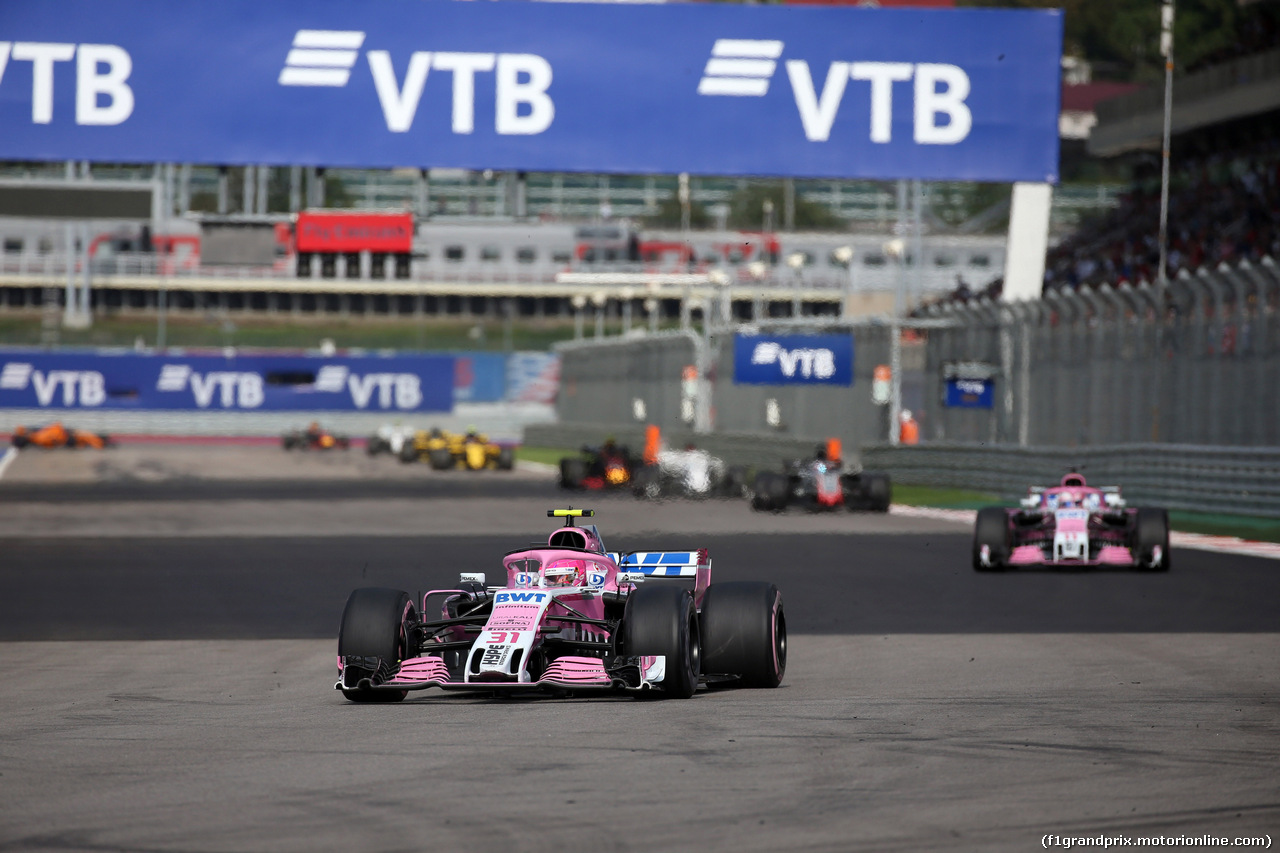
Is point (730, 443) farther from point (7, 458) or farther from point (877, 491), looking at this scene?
point (7, 458)

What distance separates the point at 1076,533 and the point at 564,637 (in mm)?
8219

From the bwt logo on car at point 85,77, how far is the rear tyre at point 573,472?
11.5 m

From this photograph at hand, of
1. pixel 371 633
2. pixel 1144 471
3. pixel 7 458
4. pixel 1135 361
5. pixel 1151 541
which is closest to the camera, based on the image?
pixel 371 633

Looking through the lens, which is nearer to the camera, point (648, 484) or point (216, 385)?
point (648, 484)

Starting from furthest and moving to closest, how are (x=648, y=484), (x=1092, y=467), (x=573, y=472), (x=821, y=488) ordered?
(x=573, y=472)
(x=648, y=484)
(x=821, y=488)
(x=1092, y=467)

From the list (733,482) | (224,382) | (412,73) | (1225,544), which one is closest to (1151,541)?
(1225,544)

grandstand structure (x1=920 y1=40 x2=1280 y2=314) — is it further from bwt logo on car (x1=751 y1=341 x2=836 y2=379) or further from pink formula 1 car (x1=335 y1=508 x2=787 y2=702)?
pink formula 1 car (x1=335 y1=508 x2=787 y2=702)

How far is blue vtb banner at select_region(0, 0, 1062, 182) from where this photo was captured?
21.3 m

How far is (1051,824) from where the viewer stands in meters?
5.22

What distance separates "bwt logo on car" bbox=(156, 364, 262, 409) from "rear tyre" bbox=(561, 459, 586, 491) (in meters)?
32.3

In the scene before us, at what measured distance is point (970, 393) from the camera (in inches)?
1124

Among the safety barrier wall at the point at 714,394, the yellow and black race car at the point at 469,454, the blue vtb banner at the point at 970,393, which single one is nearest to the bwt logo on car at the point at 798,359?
the safety barrier wall at the point at 714,394

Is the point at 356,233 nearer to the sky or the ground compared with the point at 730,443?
nearer to the sky

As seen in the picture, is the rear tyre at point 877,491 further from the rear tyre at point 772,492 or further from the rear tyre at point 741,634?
the rear tyre at point 741,634
